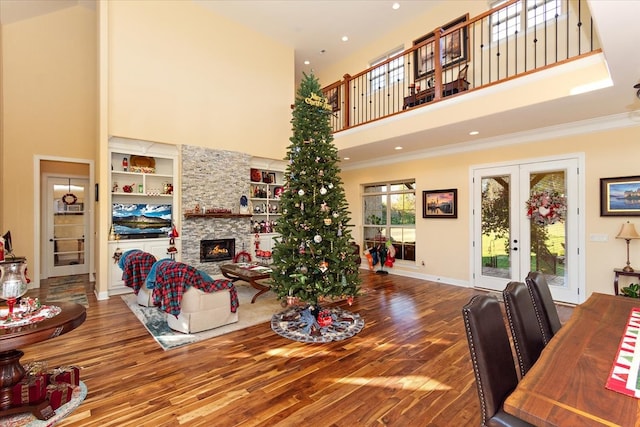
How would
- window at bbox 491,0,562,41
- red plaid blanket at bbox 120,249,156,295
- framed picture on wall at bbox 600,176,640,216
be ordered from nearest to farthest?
framed picture on wall at bbox 600,176,640,216 → red plaid blanket at bbox 120,249,156,295 → window at bbox 491,0,562,41

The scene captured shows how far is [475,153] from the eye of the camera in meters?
5.98

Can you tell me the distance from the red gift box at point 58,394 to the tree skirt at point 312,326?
1967 mm

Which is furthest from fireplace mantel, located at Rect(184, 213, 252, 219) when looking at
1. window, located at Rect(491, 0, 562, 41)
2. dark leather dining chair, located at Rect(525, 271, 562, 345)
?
window, located at Rect(491, 0, 562, 41)

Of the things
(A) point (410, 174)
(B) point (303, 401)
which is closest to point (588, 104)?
(A) point (410, 174)

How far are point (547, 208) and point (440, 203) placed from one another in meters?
1.95

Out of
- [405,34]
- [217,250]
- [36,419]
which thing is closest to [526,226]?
[405,34]

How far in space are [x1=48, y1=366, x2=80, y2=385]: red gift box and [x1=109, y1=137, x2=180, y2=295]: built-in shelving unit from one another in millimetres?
3248

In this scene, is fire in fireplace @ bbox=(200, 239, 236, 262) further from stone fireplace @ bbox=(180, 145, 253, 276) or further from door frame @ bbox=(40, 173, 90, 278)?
door frame @ bbox=(40, 173, 90, 278)

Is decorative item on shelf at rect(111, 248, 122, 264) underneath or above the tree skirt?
above

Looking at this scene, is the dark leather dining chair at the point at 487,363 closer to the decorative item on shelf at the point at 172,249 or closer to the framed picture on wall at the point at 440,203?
the framed picture on wall at the point at 440,203

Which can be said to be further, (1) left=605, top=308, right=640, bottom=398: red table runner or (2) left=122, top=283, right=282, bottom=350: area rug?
(2) left=122, top=283, right=282, bottom=350: area rug

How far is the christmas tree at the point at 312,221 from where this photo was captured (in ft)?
12.3

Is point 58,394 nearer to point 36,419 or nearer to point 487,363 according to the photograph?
point 36,419

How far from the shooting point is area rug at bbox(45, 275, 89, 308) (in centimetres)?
497
